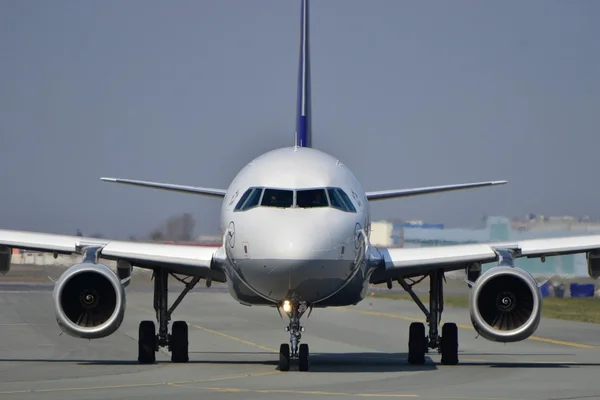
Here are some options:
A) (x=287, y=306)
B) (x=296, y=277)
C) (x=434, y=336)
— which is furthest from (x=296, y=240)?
(x=434, y=336)

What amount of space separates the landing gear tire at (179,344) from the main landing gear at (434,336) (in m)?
4.17

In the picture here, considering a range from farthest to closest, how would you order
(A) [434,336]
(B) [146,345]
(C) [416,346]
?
(A) [434,336], (C) [416,346], (B) [146,345]

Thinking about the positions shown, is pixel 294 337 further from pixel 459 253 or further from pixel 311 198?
pixel 459 253

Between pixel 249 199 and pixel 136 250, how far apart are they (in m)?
3.68

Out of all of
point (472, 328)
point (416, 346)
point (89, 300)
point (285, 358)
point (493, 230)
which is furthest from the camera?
point (493, 230)

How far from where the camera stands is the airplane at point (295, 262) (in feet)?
61.4

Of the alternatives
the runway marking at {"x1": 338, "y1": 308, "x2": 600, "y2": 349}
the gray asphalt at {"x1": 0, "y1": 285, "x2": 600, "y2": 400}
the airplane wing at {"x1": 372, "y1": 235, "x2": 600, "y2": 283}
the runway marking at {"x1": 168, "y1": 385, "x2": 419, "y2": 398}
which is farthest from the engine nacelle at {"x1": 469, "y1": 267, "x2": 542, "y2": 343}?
the runway marking at {"x1": 338, "y1": 308, "x2": 600, "y2": 349}

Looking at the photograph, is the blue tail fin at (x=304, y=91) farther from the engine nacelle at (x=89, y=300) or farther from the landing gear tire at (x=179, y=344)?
the engine nacelle at (x=89, y=300)

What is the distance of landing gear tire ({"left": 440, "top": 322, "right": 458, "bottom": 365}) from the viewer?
2248 centimetres

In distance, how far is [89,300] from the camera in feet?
68.8

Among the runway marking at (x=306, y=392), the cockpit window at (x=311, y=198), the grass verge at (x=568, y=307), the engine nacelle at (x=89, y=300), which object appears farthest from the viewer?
the grass verge at (x=568, y=307)

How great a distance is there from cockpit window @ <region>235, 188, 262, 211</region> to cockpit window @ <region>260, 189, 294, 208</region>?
Result: 6.4 inches

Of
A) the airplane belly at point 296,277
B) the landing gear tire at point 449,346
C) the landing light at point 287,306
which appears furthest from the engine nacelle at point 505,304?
the landing light at point 287,306

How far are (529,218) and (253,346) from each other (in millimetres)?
21789
